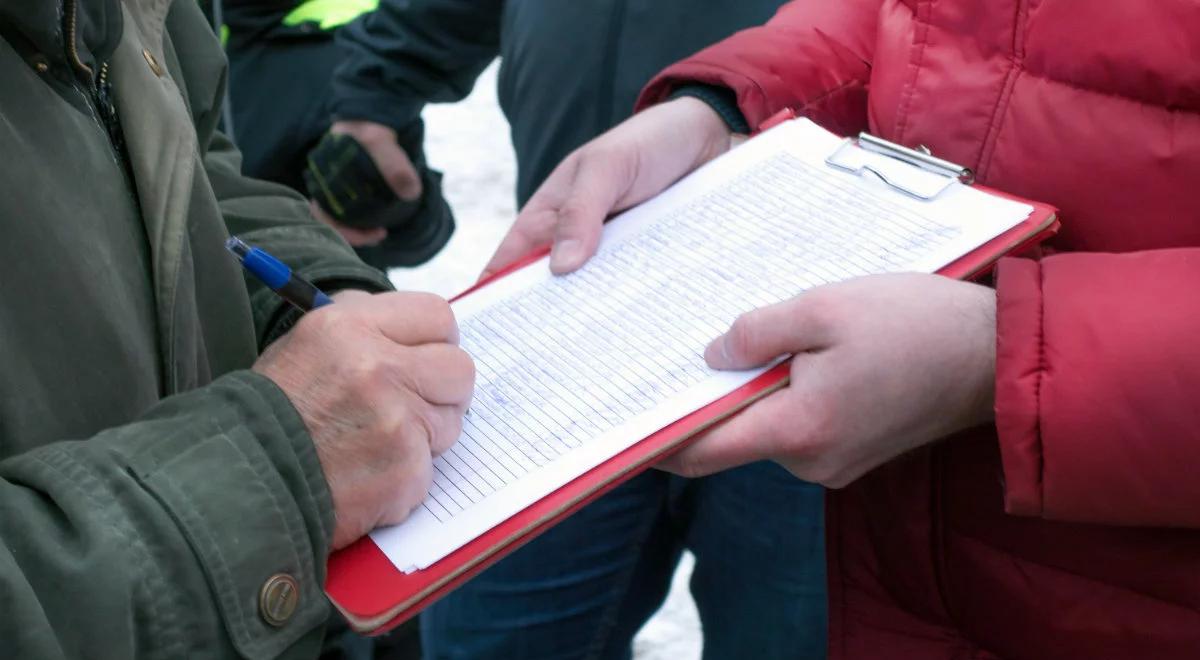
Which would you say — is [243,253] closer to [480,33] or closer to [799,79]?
[799,79]

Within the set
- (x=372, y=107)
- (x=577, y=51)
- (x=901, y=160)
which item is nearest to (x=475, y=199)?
(x=372, y=107)

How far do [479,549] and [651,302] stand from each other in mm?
269

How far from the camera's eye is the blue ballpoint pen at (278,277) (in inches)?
30.2

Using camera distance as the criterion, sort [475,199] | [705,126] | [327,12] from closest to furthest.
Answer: [705,126], [327,12], [475,199]

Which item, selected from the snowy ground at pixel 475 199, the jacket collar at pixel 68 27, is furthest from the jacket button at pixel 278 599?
the snowy ground at pixel 475 199

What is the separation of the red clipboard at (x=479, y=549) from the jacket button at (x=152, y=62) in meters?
0.37

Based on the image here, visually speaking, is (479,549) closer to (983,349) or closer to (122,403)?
(122,403)

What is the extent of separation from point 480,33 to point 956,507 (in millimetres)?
1050

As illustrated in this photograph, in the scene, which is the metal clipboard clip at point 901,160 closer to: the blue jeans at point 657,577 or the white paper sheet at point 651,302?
the white paper sheet at point 651,302

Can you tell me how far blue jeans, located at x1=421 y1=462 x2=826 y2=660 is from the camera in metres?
1.18

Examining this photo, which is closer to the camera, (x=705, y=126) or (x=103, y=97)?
(x=103, y=97)

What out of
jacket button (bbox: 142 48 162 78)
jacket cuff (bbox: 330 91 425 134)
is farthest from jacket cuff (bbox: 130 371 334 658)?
jacket cuff (bbox: 330 91 425 134)

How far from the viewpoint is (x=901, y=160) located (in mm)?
890

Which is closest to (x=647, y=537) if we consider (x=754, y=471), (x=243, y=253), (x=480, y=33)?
(x=754, y=471)
